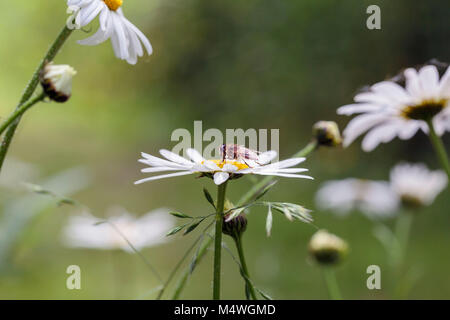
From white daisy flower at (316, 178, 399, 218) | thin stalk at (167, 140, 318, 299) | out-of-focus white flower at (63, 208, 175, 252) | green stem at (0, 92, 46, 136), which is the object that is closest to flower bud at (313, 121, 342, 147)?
thin stalk at (167, 140, 318, 299)

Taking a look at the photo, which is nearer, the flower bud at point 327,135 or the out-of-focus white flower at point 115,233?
the flower bud at point 327,135

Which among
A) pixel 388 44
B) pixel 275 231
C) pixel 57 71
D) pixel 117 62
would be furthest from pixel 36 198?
pixel 117 62

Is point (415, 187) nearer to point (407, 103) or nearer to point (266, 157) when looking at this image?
point (407, 103)

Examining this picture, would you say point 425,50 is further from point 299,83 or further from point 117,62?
point 117,62

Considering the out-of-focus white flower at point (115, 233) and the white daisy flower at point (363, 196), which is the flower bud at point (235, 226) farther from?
the white daisy flower at point (363, 196)

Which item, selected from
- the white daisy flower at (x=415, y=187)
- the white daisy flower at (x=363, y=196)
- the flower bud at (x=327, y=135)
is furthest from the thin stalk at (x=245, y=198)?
the white daisy flower at (x=363, y=196)

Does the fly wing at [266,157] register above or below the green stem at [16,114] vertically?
above

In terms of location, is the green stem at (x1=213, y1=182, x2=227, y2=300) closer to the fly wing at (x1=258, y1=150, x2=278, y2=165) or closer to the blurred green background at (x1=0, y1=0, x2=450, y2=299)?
the fly wing at (x1=258, y1=150, x2=278, y2=165)
